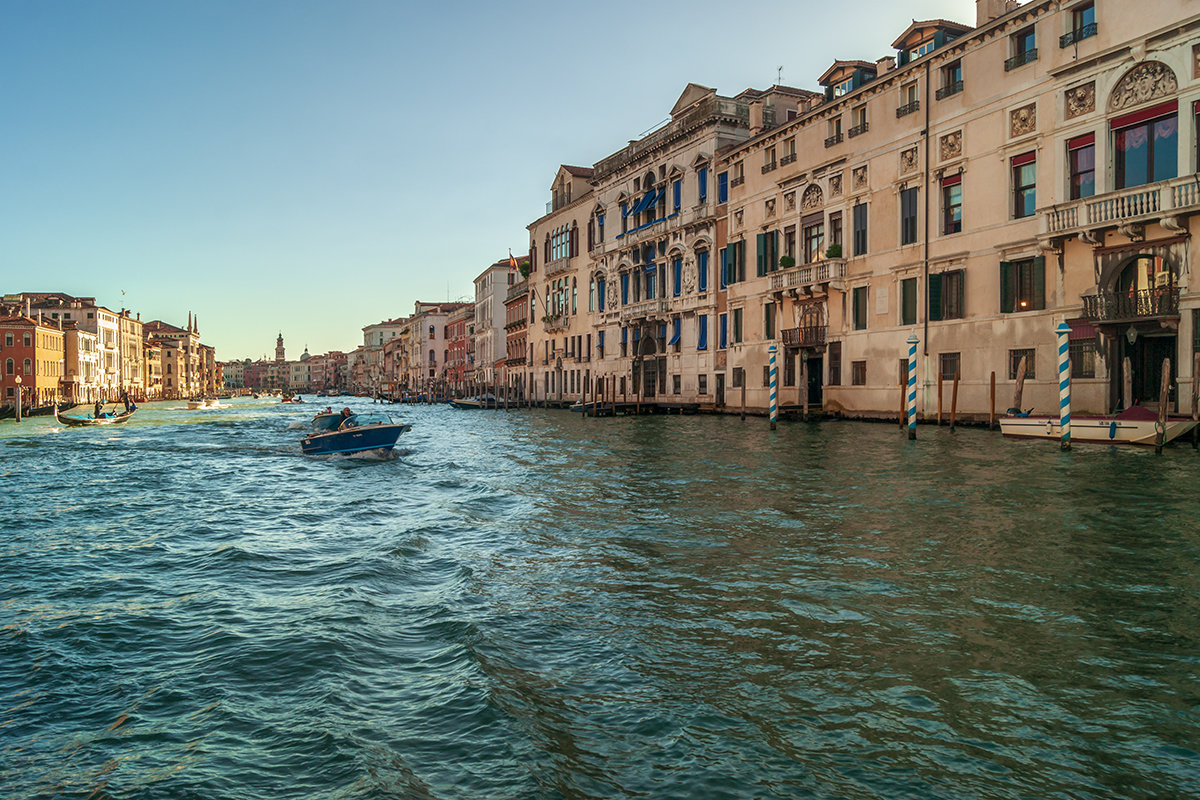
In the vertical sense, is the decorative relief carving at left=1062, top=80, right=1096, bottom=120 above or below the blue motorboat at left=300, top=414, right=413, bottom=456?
above

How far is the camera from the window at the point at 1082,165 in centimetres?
1977

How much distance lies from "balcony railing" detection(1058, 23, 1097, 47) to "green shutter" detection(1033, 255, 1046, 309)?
554cm

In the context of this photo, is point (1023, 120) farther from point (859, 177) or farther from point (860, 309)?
point (860, 309)

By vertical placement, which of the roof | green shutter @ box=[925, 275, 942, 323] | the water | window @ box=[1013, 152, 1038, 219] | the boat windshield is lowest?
the water

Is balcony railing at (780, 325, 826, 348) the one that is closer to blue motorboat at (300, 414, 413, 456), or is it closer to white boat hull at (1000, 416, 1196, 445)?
white boat hull at (1000, 416, 1196, 445)

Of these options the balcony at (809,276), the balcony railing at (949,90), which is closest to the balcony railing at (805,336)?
the balcony at (809,276)

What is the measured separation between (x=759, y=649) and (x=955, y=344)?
848 inches

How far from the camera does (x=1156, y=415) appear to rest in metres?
16.5

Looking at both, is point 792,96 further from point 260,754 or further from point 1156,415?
point 260,754

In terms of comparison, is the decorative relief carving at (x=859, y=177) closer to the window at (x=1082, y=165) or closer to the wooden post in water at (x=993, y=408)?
the window at (x=1082, y=165)

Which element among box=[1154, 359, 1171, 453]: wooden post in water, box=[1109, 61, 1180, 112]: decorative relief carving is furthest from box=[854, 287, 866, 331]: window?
box=[1154, 359, 1171, 453]: wooden post in water

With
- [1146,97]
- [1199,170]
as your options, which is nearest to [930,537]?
[1199,170]

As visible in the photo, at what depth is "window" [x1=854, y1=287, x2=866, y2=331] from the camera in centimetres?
2758

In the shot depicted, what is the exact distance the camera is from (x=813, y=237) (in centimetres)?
3052
